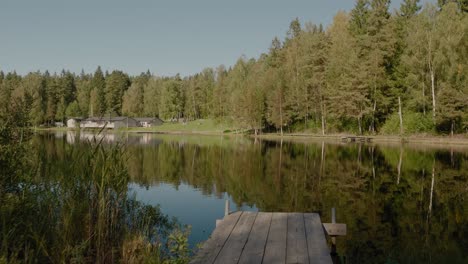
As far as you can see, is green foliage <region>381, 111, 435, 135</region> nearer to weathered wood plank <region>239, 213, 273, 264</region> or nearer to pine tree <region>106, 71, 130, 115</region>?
weathered wood plank <region>239, 213, 273, 264</region>

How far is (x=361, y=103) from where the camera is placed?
5375 cm

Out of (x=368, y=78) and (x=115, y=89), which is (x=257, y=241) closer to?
(x=368, y=78)

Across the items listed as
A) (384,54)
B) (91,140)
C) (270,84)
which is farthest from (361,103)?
(91,140)

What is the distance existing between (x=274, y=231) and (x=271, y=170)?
16.7 m

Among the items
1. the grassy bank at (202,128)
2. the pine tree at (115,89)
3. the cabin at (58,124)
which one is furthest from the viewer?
the pine tree at (115,89)

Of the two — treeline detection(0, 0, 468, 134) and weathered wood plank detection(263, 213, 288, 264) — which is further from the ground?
treeline detection(0, 0, 468, 134)

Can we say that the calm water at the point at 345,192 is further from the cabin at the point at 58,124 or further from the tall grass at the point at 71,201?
the cabin at the point at 58,124

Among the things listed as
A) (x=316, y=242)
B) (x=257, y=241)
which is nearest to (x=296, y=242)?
(x=316, y=242)

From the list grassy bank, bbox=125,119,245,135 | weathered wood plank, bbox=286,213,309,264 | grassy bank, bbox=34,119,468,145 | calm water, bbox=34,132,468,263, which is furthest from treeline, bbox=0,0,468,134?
weathered wood plank, bbox=286,213,309,264

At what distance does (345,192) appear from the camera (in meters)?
17.2

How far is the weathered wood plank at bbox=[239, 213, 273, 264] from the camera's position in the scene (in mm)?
6059

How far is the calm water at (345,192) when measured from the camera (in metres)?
9.55

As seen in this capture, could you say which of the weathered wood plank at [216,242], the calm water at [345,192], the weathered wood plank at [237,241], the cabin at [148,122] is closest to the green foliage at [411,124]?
the calm water at [345,192]

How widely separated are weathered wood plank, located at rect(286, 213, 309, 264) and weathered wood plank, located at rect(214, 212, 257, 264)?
0.83 metres
